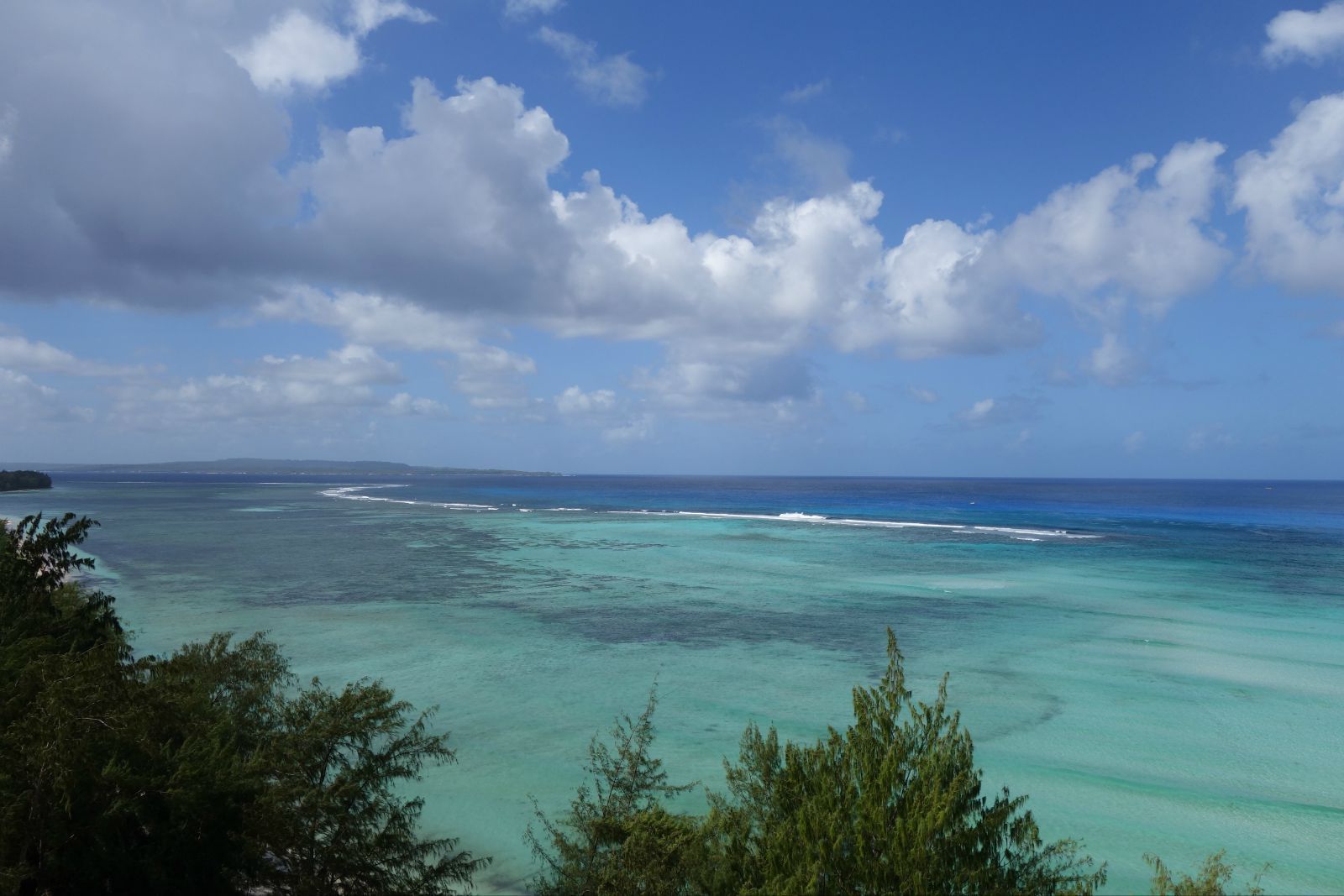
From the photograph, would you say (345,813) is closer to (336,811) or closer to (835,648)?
(336,811)

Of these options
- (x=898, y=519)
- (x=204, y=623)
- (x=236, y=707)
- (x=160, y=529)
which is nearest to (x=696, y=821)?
(x=236, y=707)

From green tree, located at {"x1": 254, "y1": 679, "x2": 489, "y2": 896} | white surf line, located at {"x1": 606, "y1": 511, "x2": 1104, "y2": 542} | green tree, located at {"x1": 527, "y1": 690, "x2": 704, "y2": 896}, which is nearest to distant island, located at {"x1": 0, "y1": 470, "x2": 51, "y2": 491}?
white surf line, located at {"x1": 606, "y1": 511, "x2": 1104, "y2": 542}

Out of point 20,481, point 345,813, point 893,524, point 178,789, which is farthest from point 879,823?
point 20,481

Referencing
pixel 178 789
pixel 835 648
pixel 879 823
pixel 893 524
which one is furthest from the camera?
pixel 893 524

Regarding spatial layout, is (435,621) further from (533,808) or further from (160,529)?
(160,529)

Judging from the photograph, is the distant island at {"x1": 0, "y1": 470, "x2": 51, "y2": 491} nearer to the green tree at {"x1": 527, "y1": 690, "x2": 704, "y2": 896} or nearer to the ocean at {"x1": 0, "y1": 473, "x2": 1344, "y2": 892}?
the ocean at {"x1": 0, "y1": 473, "x2": 1344, "y2": 892}

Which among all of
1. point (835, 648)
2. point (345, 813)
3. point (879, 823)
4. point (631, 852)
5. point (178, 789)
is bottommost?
point (835, 648)
